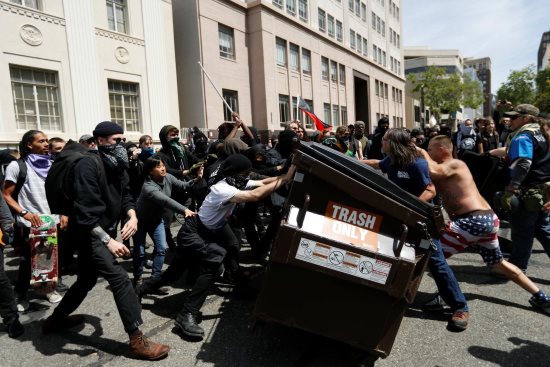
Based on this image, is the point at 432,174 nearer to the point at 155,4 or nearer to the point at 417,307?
the point at 417,307

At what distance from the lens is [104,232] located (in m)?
3.10

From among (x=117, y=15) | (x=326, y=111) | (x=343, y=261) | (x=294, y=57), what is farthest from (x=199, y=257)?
(x=326, y=111)

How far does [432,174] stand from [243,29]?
68.9 feet

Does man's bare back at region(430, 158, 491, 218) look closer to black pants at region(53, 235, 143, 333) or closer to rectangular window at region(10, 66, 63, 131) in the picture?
black pants at region(53, 235, 143, 333)

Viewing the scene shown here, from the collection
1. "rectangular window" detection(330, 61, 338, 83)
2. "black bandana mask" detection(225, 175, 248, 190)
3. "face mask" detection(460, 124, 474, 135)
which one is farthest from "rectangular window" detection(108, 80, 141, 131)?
"rectangular window" detection(330, 61, 338, 83)

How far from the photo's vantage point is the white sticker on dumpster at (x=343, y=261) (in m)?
2.49

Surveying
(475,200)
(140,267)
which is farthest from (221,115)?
(475,200)

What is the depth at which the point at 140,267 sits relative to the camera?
4547 mm

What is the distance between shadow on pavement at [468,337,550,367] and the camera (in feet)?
9.32

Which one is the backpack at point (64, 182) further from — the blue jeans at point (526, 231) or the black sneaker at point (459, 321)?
the blue jeans at point (526, 231)

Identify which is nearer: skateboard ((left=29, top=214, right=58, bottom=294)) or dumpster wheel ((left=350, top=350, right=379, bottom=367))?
dumpster wheel ((left=350, top=350, right=379, bottom=367))

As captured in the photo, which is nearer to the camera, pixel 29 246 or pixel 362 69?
pixel 29 246

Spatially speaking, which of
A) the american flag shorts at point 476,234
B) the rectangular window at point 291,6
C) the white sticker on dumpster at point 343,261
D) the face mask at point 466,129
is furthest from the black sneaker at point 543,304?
the rectangular window at point 291,6

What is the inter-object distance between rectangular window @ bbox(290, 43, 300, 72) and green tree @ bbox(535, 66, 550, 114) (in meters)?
26.9
